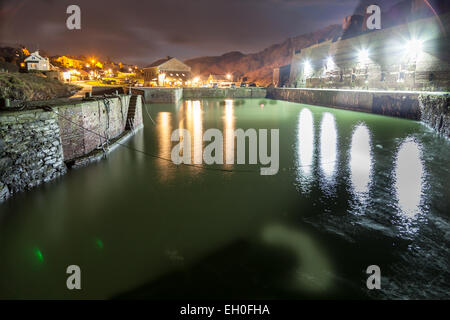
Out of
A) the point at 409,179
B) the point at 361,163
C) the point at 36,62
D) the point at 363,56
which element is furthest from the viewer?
the point at 36,62

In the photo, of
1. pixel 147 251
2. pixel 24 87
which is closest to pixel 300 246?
pixel 147 251

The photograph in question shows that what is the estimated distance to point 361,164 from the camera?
11.1 meters

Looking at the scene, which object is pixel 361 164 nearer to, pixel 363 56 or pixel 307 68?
pixel 363 56

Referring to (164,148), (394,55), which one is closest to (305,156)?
(164,148)

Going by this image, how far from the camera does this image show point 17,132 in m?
7.29

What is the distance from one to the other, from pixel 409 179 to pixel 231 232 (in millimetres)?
6752

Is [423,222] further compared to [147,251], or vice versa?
[423,222]

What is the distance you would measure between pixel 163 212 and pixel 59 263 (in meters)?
2.43

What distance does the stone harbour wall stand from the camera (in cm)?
705

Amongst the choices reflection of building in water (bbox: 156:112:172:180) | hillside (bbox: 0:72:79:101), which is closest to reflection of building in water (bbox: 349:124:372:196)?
reflection of building in water (bbox: 156:112:172:180)

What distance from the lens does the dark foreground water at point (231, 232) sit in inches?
180

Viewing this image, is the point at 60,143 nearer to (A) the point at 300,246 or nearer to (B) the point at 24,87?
(A) the point at 300,246

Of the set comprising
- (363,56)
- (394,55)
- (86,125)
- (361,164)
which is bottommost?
(361,164)

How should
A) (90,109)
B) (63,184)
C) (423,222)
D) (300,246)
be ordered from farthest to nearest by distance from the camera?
(90,109) → (63,184) → (423,222) → (300,246)
